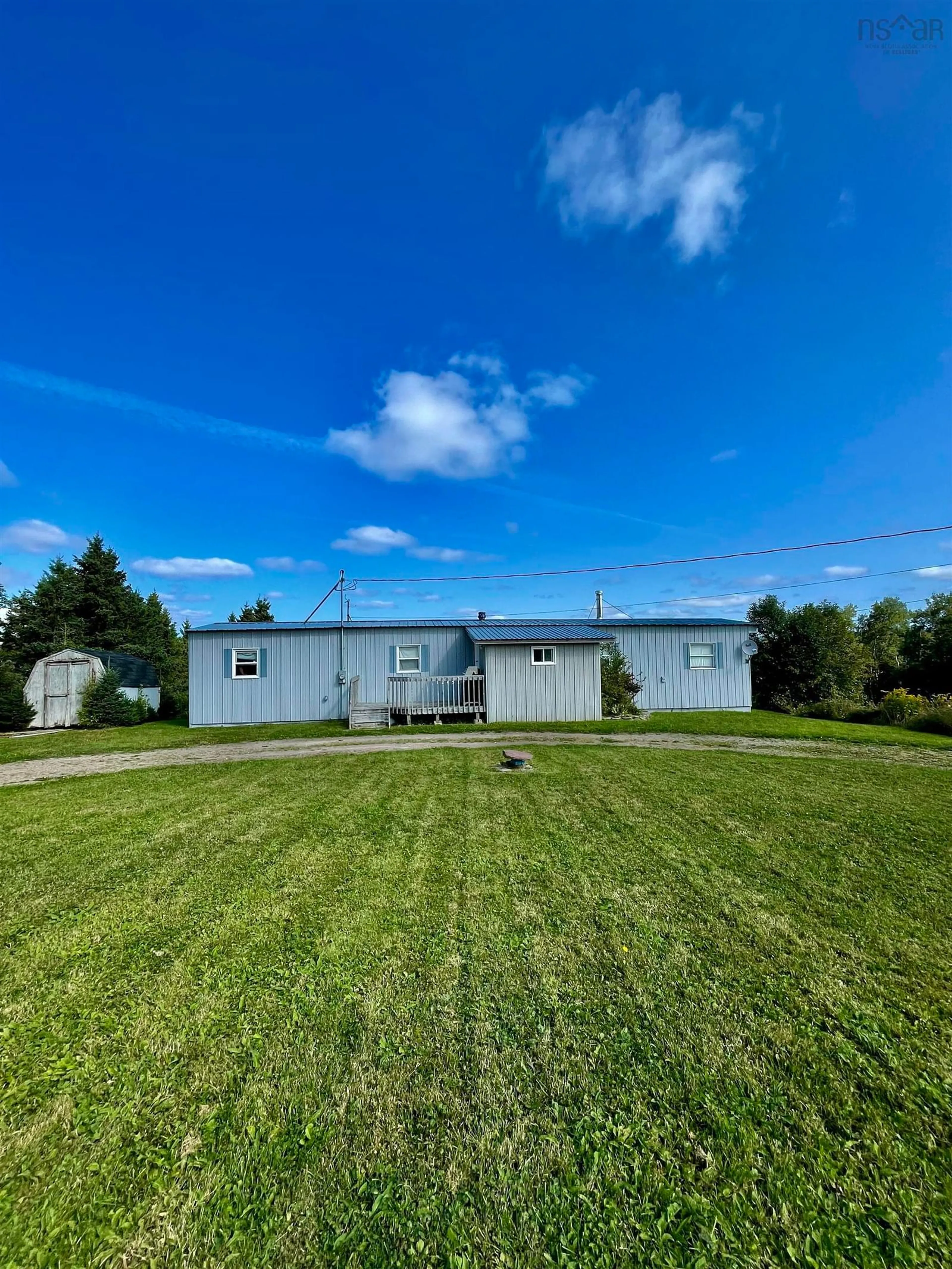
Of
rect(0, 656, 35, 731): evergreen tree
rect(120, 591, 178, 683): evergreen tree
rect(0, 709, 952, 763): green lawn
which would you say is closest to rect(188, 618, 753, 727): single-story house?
rect(0, 709, 952, 763): green lawn

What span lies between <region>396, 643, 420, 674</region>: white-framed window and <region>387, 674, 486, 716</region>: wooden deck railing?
57 centimetres

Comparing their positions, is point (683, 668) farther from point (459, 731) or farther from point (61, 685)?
point (61, 685)

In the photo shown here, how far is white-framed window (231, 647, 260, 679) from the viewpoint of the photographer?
53.0 ft

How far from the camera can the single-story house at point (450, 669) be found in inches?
586

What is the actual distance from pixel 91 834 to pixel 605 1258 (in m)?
5.75

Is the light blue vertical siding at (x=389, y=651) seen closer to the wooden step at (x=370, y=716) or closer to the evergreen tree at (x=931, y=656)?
the wooden step at (x=370, y=716)

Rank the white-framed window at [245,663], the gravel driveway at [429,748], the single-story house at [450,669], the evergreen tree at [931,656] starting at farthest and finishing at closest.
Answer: the evergreen tree at [931,656]
the white-framed window at [245,663]
the single-story house at [450,669]
the gravel driveway at [429,748]

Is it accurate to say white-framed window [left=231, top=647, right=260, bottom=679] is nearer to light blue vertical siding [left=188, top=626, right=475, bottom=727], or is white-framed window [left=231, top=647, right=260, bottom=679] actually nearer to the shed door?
light blue vertical siding [left=188, top=626, right=475, bottom=727]

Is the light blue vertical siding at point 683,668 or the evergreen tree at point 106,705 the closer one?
the evergreen tree at point 106,705

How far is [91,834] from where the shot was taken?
202 inches

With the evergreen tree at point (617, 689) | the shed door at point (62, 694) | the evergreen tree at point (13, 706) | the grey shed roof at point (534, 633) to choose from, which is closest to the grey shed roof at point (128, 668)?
the shed door at point (62, 694)

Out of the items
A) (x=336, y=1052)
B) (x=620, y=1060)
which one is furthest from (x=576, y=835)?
(x=336, y=1052)

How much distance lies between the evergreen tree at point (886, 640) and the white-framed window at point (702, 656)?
937 cm

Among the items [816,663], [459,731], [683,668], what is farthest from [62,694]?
[816,663]
